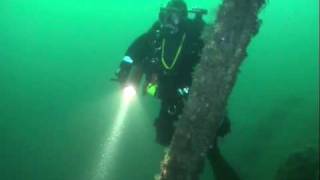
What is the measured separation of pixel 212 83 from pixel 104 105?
45.3 ft

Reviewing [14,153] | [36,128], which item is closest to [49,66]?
[36,128]

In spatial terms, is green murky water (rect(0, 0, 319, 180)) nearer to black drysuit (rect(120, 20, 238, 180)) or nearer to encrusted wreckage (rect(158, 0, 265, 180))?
encrusted wreckage (rect(158, 0, 265, 180))

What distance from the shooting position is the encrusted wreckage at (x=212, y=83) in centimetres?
338

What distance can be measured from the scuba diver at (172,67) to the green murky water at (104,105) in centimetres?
79

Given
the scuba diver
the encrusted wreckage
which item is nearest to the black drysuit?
the scuba diver

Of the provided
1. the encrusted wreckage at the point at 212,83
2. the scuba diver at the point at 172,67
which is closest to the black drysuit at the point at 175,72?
the scuba diver at the point at 172,67

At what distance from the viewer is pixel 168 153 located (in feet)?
12.3

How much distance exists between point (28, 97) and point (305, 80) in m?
13.4

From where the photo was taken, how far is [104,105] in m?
16.9

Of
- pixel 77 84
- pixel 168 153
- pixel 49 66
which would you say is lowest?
pixel 168 153

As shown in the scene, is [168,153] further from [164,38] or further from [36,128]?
[36,128]

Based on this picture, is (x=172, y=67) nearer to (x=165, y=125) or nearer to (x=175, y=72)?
(x=175, y=72)

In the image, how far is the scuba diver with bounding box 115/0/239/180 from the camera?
175 inches

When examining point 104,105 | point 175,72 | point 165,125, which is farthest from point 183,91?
point 104,105
